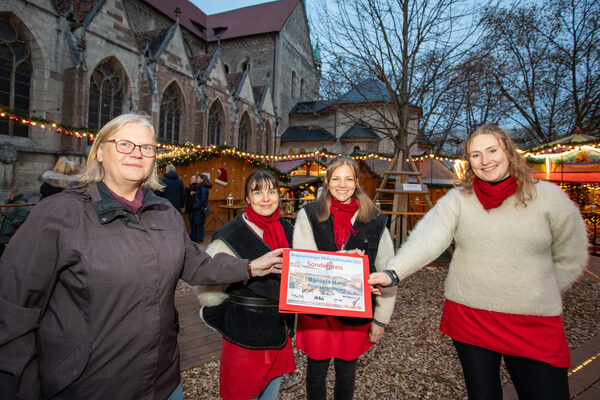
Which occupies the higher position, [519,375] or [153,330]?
[153,330]

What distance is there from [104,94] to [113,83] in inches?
29.6

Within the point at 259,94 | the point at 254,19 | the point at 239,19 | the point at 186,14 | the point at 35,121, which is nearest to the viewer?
the point at 35,121

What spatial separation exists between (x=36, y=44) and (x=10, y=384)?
665 inches

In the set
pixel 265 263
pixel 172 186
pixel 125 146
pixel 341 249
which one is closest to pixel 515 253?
pixel 341 249

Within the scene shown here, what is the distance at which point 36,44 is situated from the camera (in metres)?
12.9

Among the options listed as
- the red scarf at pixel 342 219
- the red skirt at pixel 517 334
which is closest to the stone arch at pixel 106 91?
the red scarf at pixel 342 219

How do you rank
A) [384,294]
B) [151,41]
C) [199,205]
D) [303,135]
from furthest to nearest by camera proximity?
[303,135], [151,41], [199,205], [384,294]

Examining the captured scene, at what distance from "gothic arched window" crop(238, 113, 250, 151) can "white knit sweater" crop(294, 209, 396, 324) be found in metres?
24.5

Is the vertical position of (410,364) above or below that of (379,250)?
below

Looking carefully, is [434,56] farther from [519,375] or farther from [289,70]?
[289,70]

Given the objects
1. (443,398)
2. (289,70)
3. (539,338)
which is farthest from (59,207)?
(289,70)

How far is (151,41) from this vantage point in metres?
18.7

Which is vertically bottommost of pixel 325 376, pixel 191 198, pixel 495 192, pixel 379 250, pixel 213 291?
pixel 325 376

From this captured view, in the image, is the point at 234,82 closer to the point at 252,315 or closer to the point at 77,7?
the point at 77,7
